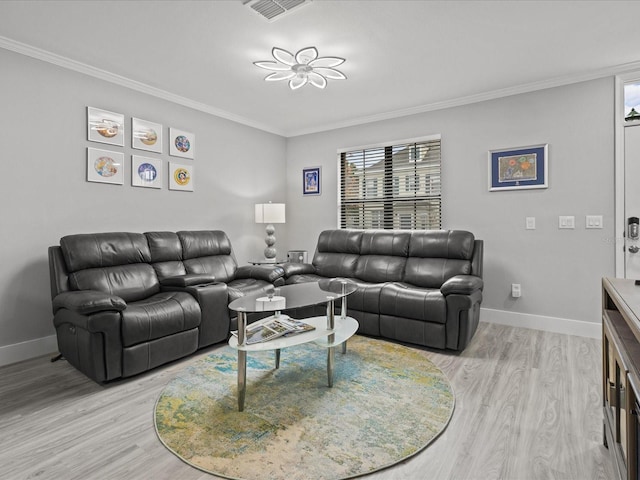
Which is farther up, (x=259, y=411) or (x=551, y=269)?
(x=551, y=269)

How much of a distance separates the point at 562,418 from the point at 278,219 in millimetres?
3575

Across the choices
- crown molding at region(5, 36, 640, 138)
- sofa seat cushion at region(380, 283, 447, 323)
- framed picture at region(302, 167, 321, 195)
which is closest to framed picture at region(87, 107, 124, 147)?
crown molding at region(5, 36, 640, 138)

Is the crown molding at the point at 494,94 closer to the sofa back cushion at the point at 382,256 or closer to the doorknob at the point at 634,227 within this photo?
the doorknob at the point at 634,227

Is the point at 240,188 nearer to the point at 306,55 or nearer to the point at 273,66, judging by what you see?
the point at 273,66

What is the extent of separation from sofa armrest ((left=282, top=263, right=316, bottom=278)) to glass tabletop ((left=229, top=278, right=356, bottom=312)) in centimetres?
93

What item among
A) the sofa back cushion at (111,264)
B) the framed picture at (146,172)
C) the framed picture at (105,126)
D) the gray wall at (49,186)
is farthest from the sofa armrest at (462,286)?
the framed picture at (105,126)

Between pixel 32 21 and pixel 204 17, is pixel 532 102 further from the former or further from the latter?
pixel 32 21

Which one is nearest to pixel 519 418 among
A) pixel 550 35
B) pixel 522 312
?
pixel 522 312

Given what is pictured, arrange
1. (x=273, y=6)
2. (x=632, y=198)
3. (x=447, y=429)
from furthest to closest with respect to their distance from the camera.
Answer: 1. (x=632, y=198)
2. (x=273, y=6)
3. (x=447, y=429)

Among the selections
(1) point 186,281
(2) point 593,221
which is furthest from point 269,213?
(2) point 593,221

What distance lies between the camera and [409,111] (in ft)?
14.7

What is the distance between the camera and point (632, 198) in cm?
328

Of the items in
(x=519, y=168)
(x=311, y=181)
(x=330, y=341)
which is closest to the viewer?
(x=330, y=341)

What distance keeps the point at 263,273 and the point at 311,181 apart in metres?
2.06
